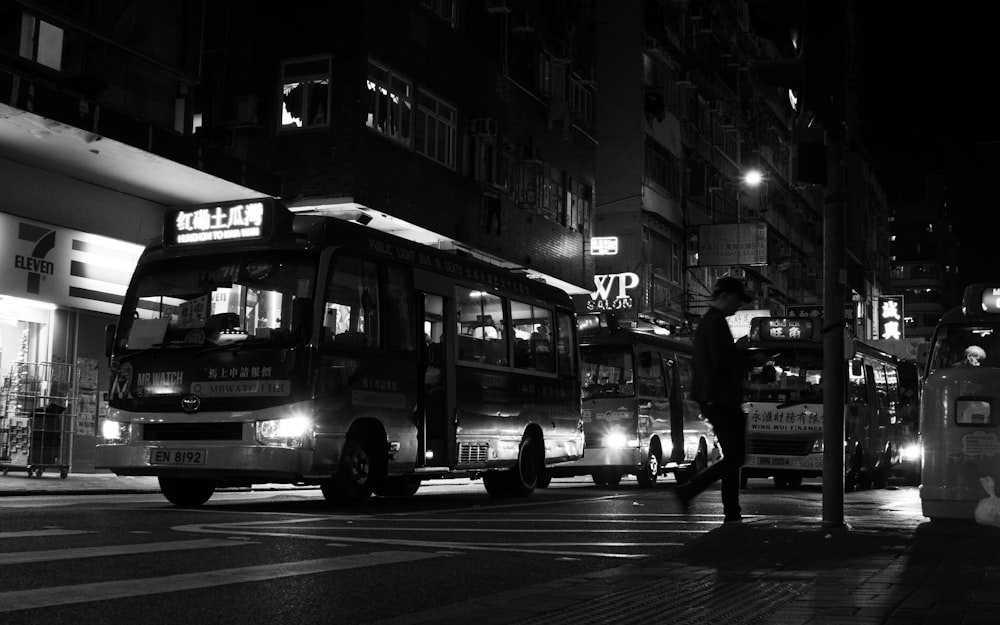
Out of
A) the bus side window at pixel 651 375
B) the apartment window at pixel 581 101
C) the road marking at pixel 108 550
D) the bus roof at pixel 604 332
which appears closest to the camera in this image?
the road marking at pixel 108 550

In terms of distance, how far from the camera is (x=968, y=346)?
12.5 meters

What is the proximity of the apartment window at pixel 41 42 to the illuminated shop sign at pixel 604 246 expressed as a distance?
2600 cm

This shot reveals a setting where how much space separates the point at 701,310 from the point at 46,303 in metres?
32.3

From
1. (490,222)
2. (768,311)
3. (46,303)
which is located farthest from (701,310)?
(46,303)

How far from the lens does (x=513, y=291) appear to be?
17875 mm

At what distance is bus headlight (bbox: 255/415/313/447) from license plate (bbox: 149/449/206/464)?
65cm

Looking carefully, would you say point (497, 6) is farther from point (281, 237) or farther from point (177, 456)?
point (177, 456)

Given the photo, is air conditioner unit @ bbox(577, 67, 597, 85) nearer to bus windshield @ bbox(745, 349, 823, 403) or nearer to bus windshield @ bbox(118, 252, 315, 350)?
bus windshield @ bbox(745, 349, 823, 403)

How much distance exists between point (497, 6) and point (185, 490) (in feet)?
66.0

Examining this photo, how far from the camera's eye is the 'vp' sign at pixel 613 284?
139ft

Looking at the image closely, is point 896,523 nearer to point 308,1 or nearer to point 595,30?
point 308,1

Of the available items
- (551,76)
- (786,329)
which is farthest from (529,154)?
(786,329)

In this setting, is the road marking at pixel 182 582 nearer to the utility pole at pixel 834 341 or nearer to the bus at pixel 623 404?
the utility pole at pixel 834 341

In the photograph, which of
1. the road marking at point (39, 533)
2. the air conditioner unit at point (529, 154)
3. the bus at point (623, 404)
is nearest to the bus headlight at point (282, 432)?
the road marking at point (39, 533)
